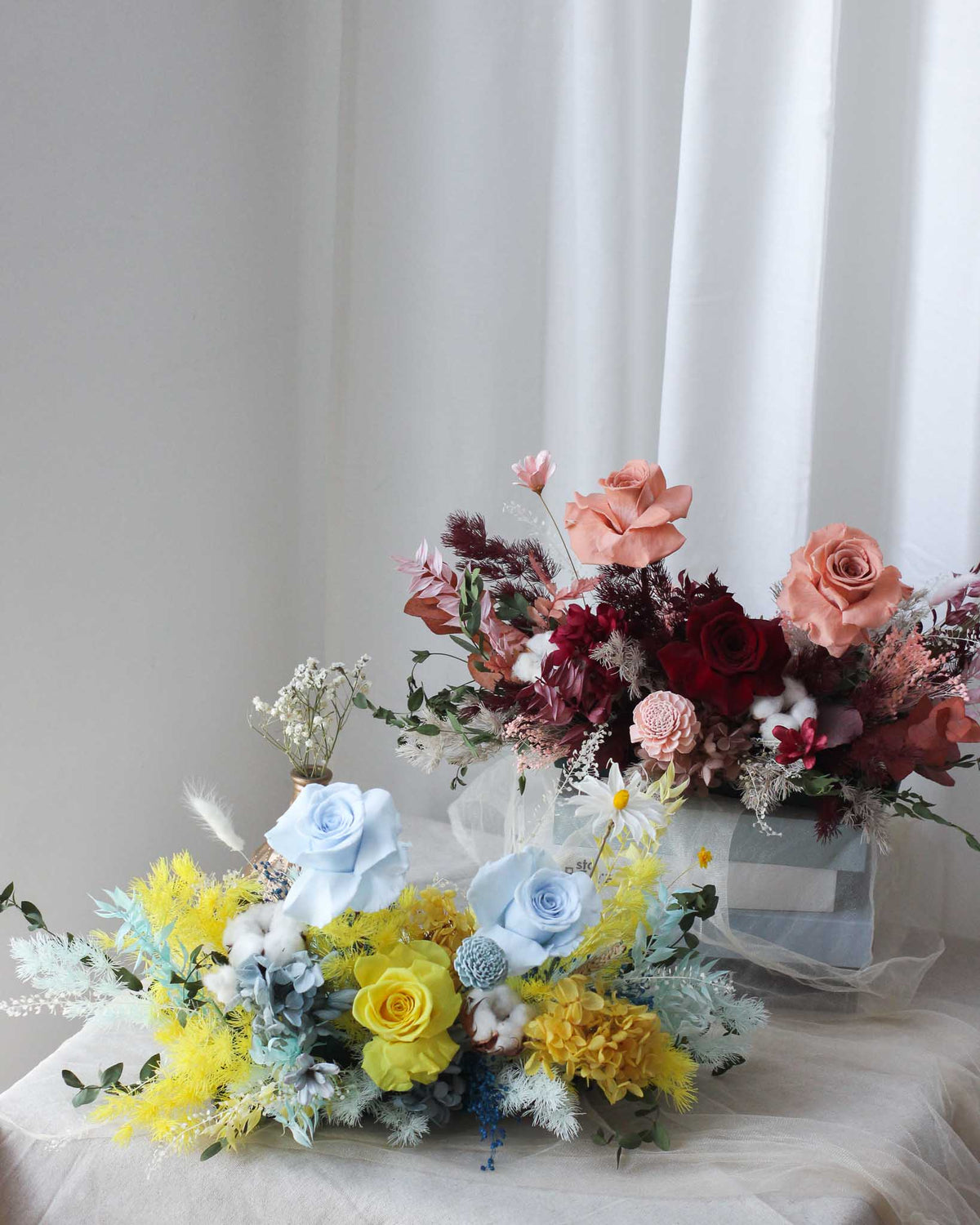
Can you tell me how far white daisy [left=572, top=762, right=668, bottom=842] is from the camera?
724 mm

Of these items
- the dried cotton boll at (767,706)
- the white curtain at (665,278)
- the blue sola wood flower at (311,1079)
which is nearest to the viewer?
the blue sola wood flower at (311,1079)

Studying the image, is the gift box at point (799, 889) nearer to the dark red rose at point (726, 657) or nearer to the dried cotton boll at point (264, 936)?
the dark red rose at point (726, 657)

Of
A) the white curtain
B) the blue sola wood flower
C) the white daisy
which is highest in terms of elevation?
the white curtain

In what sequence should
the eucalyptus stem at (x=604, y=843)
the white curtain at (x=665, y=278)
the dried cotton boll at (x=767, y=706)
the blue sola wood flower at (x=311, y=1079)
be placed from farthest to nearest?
1. the white curtain at (x=665, y=278)
2. the dried cotton boll at (x=767, y=706)
3. the eucalyptus stem at (x=604, y=843)
4. the blue sola wood flower at (x=311, y=1079)

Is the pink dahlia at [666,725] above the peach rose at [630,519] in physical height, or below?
below

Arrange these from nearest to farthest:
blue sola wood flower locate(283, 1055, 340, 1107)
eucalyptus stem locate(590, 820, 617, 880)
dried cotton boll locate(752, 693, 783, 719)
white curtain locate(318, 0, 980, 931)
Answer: blue sola wood flower locate(283, 1055, 340, 1107) < eucalyptus stem locate(590, 820, 617, 880) < dried cotton boll locate(752, 693, 783, 719) < white curtain locate(318, 0, 980, 931)

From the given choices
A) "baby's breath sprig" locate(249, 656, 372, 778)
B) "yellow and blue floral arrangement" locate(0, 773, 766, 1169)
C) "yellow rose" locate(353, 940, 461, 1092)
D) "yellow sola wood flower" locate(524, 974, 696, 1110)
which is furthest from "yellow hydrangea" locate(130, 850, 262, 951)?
"baby's breath sprig" locate(249, 656, 372, 778)

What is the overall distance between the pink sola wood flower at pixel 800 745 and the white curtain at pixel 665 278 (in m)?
0.32

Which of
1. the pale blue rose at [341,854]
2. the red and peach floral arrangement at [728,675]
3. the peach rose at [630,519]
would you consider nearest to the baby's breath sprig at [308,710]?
the red and peach floral arrangement at [728,675]

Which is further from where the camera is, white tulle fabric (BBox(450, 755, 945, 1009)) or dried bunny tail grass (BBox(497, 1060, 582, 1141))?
white tulle fabric (BBox(450, 755, 945, 1009))

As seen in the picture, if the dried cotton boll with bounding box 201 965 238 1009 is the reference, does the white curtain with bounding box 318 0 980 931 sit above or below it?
above

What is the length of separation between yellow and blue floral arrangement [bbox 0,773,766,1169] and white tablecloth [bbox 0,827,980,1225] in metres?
0.02

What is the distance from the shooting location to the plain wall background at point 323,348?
113 centimetres

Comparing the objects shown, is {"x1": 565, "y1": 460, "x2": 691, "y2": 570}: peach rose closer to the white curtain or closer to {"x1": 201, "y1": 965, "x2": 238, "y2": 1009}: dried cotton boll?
the white curtain
